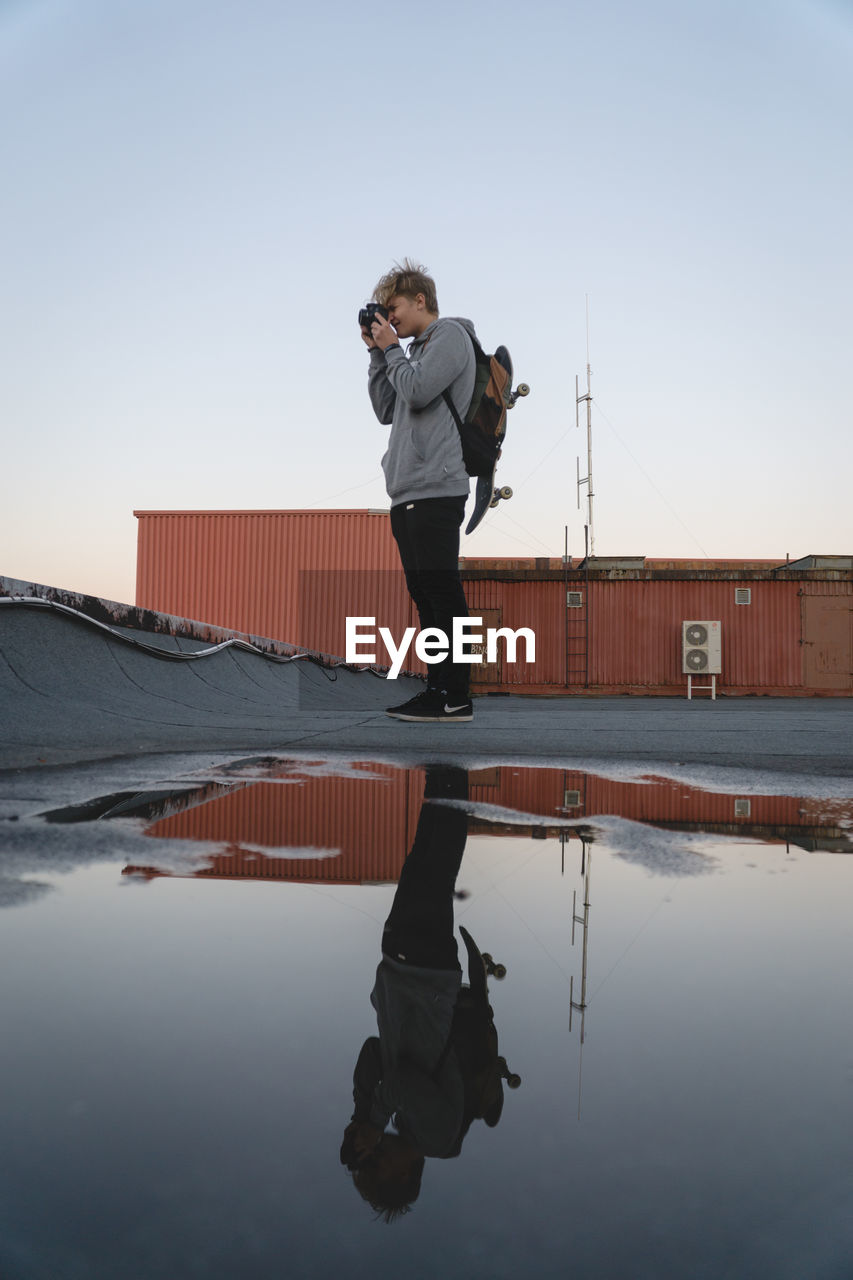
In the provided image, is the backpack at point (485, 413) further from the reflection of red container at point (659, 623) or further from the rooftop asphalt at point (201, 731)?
the reflection of red container at point (659, 623)

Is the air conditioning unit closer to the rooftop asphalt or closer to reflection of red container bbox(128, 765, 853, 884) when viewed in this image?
the rooftop asphalt

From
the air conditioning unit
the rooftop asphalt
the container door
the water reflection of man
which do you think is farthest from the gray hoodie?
the container door

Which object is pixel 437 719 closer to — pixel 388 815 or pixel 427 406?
pixel 427 406

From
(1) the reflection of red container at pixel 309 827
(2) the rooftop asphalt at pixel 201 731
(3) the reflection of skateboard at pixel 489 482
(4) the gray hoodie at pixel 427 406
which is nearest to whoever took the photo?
(1) the reflection of red container at pixel 309 827

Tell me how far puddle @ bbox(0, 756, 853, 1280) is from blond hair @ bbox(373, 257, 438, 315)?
288cm

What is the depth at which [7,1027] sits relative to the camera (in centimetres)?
47

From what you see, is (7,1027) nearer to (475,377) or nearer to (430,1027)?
(430,1027)

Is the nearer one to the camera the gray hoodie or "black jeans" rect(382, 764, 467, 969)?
"black jeans" rect(382, 764, 467, 969)

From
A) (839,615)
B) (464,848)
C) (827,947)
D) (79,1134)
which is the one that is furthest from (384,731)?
(839,615)

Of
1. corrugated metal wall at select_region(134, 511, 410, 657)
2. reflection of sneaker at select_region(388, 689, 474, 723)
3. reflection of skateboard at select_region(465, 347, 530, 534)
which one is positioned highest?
corrugated metal wall at select_region(134, 511, 410, 657)

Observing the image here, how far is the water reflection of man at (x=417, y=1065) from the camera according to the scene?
36 centimetres

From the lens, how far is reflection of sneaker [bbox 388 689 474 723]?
321cm

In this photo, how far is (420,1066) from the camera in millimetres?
445

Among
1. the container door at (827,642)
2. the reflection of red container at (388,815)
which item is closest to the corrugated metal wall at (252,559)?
the container door at (827,642)
